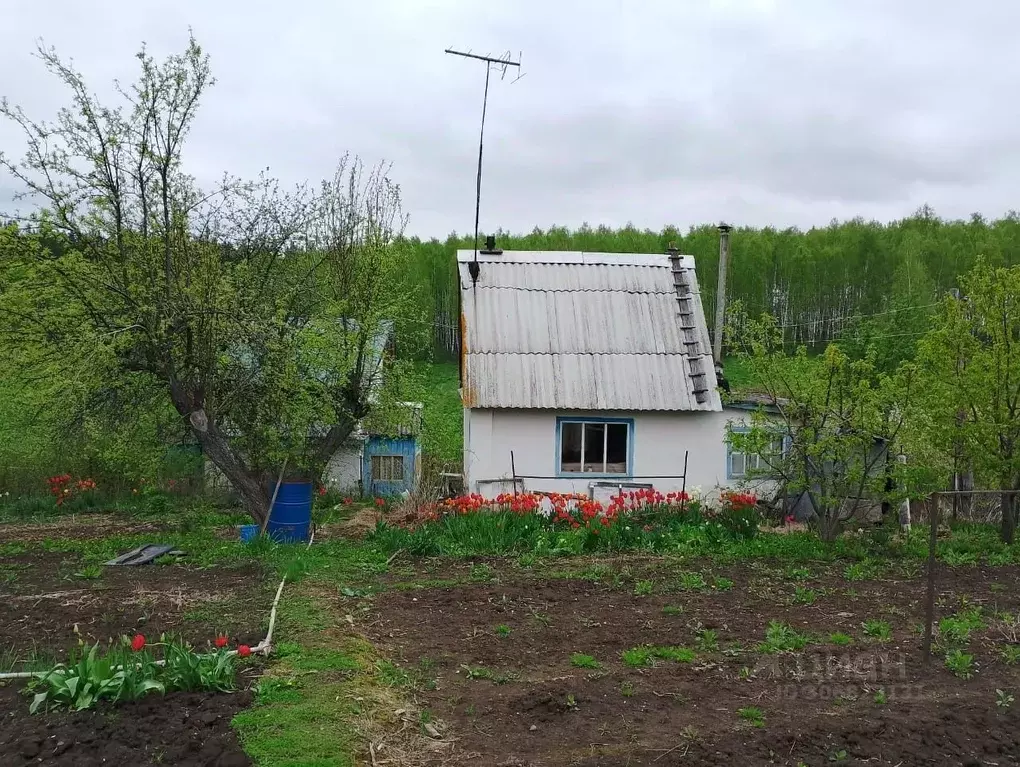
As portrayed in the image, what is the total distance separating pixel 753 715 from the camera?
536cm

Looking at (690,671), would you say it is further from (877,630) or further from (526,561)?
(526,561)

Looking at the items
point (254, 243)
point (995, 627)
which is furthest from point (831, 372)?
point (254, 243)

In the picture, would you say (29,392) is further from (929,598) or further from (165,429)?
(929,598)

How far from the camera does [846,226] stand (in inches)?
2210

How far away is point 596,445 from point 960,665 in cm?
894

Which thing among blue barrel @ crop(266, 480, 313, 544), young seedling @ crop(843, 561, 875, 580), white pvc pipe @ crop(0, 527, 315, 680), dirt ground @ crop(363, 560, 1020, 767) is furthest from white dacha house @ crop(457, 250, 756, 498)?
white pvc pipe @ crop(0, 527, 315, 680)

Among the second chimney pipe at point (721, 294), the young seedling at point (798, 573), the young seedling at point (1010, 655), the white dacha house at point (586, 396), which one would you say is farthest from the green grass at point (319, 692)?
the second chimney pipe at point (721, 294)

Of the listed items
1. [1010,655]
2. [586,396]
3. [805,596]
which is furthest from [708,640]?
[586,396]

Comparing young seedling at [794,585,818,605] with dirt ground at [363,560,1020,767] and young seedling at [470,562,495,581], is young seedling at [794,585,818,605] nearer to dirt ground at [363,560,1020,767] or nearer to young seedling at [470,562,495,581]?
dirt ground at [363,560,1020,767]

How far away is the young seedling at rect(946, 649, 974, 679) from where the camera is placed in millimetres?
6297

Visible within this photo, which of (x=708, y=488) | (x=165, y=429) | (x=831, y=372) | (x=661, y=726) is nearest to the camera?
(x=661, y=726)

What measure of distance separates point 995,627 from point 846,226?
53.3 m

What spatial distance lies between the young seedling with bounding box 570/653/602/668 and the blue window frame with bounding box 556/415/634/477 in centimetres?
827

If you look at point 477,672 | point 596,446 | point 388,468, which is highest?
point 596,446
